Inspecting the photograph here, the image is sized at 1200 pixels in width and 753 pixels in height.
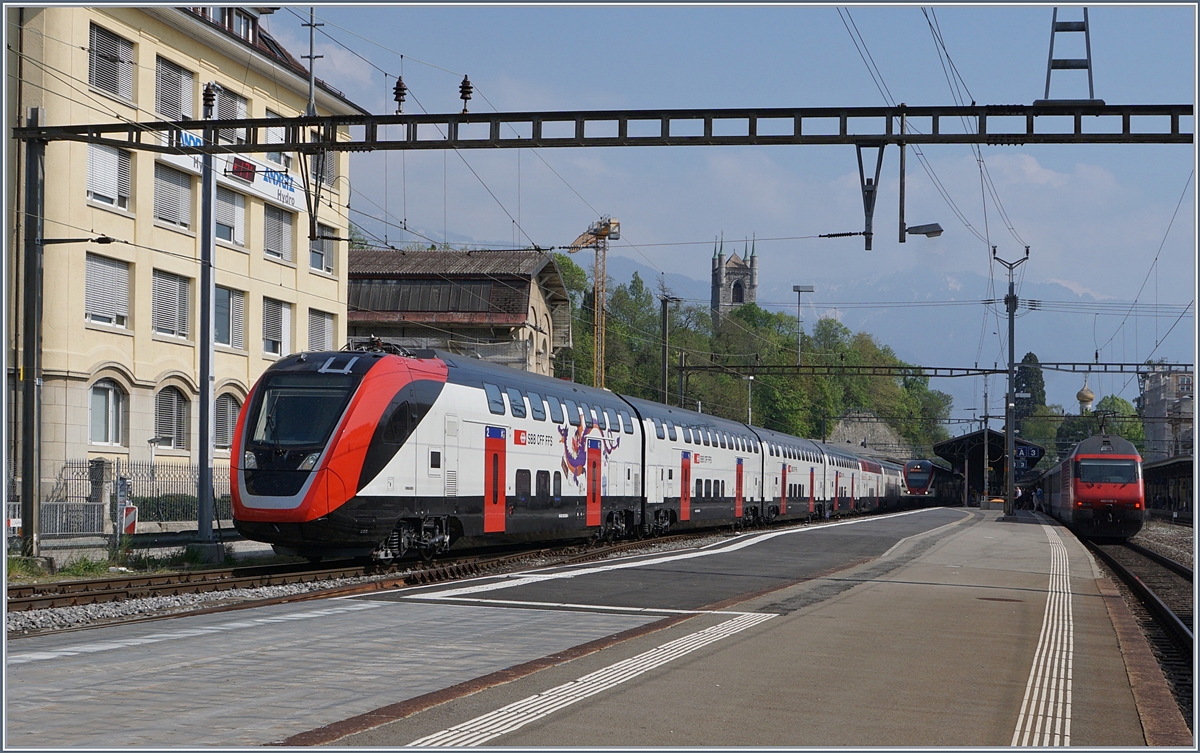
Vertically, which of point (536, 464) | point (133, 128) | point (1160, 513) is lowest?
point (1160, 513)

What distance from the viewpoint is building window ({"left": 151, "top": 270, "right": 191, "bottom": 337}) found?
114 feet

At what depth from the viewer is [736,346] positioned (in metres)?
120

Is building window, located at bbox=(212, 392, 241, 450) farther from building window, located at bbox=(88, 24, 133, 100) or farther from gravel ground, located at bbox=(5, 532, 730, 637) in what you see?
gravel ground, located at bbox=(5, 532, 730, 637)

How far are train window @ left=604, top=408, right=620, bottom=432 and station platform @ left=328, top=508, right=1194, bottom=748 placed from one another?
13.1 meters

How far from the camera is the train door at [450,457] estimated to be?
2062 cm

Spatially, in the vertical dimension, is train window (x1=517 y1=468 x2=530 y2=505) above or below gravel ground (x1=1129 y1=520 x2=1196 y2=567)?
above

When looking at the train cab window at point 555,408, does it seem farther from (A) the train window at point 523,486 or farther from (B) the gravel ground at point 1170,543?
(B) the gravel ground at point 1170,543

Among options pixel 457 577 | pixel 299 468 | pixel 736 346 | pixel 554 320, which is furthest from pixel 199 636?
pixel 736 346

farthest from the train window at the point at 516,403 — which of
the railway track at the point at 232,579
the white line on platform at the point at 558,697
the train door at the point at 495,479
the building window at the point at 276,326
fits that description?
the building window at the point at 276,326

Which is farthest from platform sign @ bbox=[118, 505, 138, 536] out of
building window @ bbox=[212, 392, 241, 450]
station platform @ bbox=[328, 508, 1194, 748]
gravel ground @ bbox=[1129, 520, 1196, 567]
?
gravel ground @ bbox=[1129, 520, 1196, 567]

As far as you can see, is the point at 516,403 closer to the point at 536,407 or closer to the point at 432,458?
the point at 536,407

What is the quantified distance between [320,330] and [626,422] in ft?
57.8

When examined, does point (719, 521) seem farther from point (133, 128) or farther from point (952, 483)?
point (952, 483)

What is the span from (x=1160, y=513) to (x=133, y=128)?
7509cm
